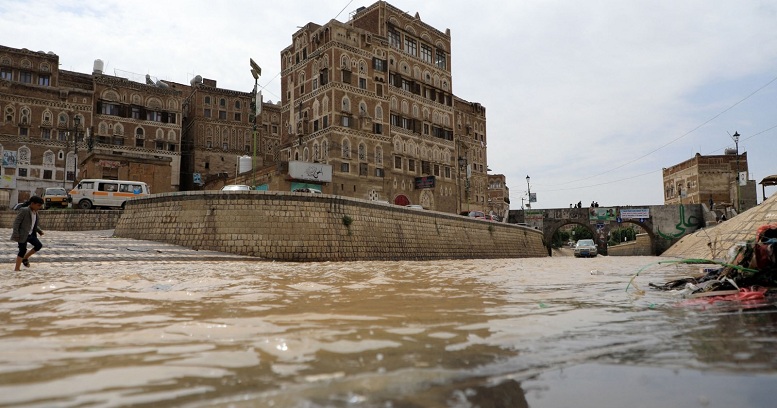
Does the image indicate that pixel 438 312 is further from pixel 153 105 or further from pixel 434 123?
pixel 153 105

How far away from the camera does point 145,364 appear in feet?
8.73

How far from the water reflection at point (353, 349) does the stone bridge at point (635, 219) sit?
4710cm

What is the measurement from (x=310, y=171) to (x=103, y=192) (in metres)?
15.0

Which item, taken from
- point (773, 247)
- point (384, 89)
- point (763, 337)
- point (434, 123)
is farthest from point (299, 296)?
point (434, 123)

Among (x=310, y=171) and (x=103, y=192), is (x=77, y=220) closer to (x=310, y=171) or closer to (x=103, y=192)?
(x=103, y=192)

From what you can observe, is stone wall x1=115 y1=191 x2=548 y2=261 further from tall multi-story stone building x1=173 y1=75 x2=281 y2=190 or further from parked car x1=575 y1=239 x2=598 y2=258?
tall multi-story stone building x1=173 y1=75 x2=281 y2=190

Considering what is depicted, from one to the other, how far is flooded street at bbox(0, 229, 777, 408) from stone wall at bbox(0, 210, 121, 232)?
73.8 ft

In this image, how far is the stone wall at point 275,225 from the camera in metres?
18.6

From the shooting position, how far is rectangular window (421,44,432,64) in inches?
1986

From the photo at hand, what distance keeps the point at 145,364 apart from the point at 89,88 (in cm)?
6278

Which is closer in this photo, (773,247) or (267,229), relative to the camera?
(773,247)

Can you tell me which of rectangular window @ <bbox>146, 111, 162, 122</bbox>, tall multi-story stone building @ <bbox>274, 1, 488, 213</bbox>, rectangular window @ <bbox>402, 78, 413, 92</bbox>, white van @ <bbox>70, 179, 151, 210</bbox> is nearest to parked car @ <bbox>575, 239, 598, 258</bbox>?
tall multi-story stone building @ <bbox>274, 1, 488, 213</bbox>

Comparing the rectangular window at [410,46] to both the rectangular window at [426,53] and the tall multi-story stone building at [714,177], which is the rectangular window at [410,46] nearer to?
the rectangular window at [426,53]

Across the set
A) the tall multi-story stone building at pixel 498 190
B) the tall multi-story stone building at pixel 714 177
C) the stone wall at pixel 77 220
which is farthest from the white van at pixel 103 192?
the tall multi-story stone building at pixel 498 190
